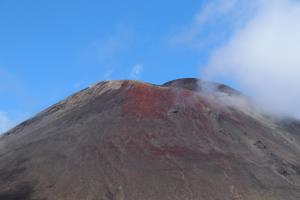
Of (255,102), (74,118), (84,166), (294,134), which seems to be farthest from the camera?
(255,102)

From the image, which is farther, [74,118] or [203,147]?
[74,118]

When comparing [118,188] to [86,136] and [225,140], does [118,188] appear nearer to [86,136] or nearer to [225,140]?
[86,136]

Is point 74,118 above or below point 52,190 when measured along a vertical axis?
above

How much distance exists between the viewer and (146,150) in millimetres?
86125

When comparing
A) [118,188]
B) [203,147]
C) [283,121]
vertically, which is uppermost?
[283,121]

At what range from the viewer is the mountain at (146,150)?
252 feet

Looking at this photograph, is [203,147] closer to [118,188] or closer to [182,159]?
[182,159]

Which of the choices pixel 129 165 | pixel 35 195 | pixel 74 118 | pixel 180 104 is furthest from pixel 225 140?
pixel 35 195

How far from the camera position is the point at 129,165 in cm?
8144

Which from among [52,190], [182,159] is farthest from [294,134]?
[52,190]

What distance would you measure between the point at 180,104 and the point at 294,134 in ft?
78.4

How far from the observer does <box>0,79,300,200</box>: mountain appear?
252 feet

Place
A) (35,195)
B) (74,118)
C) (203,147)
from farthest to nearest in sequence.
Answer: (74,118) → (203,147) → (35,195)

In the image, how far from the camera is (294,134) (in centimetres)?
11012
